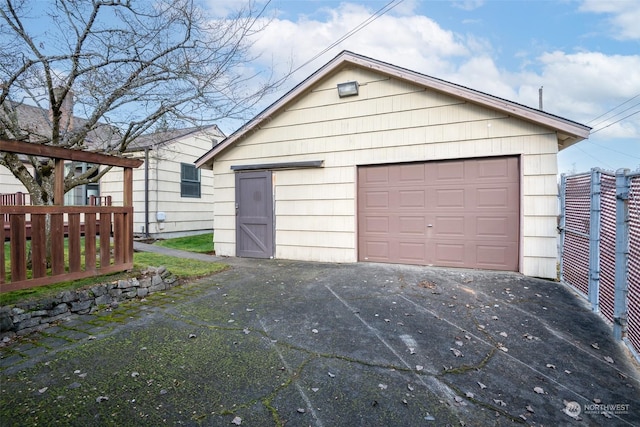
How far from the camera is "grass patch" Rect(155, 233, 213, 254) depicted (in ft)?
30.5

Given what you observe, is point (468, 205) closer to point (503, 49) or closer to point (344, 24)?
point (344, 24)

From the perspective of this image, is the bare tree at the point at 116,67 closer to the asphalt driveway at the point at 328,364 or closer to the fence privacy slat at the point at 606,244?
the asphalt driveway at the point at 328,364

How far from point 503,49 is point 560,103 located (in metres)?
17.3

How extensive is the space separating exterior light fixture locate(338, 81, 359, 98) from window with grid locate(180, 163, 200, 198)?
7.48 meters

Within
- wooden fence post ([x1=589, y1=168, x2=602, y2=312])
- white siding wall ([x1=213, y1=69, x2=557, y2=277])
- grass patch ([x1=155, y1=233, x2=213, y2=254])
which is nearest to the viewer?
wooden fence post ([x1=589, y1=168, x2=602, y2=312])

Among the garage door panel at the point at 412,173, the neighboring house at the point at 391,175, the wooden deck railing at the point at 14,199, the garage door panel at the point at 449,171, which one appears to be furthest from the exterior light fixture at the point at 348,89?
the wooden deck railing at the point at 14,199

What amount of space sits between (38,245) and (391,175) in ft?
19.9

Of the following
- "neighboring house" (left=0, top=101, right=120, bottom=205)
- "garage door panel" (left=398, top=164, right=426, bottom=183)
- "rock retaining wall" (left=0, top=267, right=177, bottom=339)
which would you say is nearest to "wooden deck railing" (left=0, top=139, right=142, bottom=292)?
"rock retaining wall" (left=0, top=267, right=177, bottom=339)

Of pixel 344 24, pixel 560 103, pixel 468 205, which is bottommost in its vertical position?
pixel 468 205

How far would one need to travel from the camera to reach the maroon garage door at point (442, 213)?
609 centimetres

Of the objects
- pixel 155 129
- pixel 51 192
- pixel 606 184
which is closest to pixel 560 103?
pixel 606 184

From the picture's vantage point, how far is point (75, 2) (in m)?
4.56

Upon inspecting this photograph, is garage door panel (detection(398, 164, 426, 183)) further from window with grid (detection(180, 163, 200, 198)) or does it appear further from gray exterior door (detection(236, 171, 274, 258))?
window with grid (detection(180, 163, 200, 198))

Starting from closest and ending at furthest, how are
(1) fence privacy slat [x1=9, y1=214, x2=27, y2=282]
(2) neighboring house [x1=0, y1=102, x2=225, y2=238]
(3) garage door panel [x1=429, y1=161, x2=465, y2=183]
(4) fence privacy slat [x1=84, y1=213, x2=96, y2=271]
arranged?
(1) fence privacy slat [x1=9, y1=214, x2=27, y2=282] < (4) fence privacy slat [x1=84, y1=213, x2=96, y2=271] < (3) garage door panel [x1=429, y1=161, x2=465, y2=183] < (2) neighboring house [x1=0, y1=102, x2=225, y2=238]
